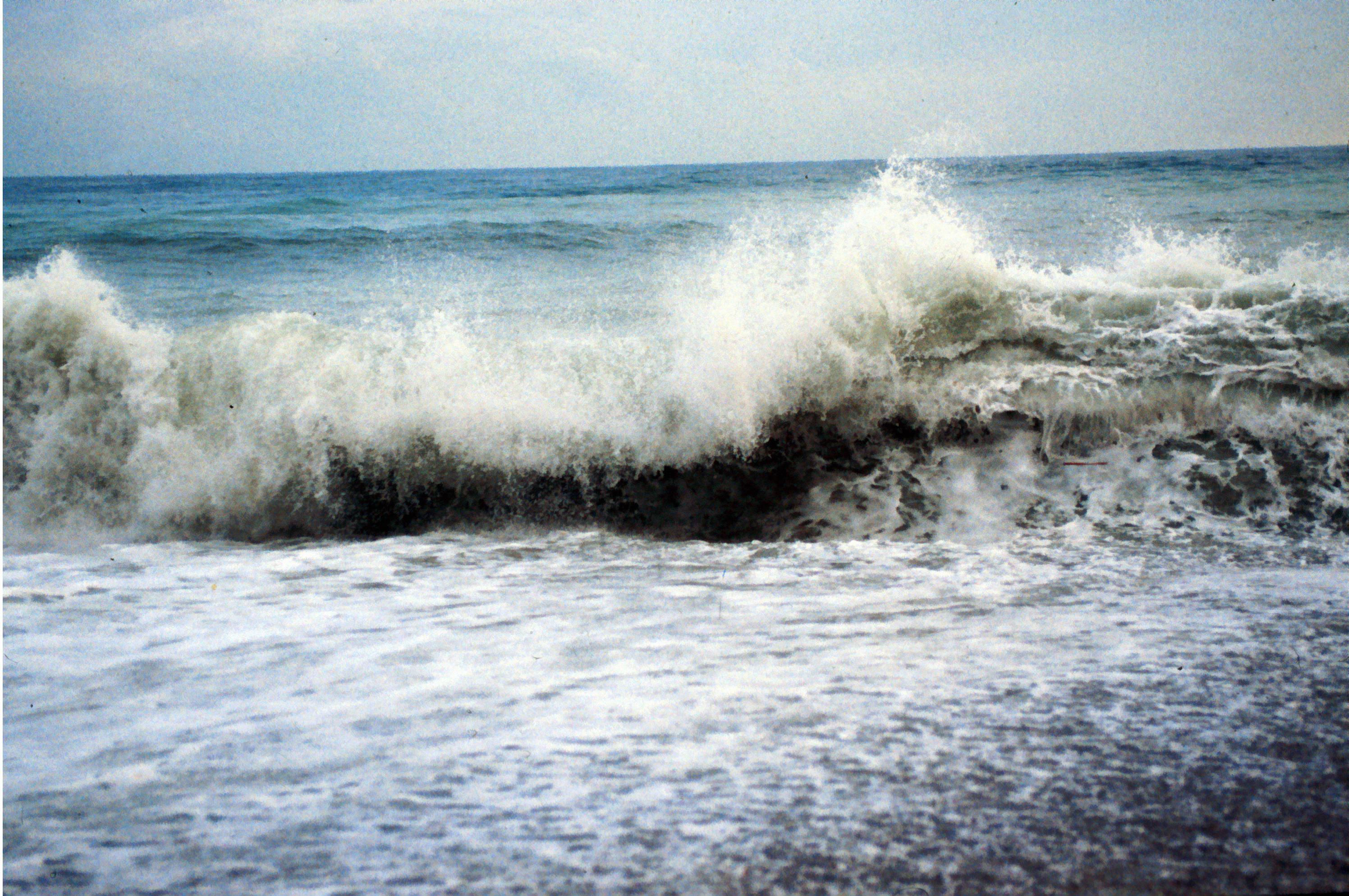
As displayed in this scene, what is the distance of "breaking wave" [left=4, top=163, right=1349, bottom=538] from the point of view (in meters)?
2.81

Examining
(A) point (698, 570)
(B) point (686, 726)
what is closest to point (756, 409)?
(A) point (698, 570)

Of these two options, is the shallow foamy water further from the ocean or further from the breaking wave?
the breaking wave

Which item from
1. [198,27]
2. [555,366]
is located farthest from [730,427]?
[198,27]

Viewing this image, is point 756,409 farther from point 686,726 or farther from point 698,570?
point 686,726

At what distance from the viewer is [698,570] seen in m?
2.36

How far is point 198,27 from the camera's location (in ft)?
13.8

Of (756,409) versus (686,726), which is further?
(756,409)

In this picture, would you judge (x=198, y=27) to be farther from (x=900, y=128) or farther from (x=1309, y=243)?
(x=1309, y=243)

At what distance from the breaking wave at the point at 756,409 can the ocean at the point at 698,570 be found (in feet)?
0.06

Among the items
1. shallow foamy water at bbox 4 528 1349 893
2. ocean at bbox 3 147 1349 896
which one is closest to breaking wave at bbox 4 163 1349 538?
ocean at bbox 3 147 1349 896

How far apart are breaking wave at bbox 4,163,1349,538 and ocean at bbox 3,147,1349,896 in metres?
0.02

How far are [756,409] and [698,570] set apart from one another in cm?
95

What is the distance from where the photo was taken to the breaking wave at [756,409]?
2.81 m

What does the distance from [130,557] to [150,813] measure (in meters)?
1.50
